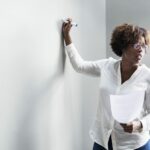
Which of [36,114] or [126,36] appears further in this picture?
[126,36]

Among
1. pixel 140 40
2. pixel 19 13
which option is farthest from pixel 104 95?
pixel 19 13

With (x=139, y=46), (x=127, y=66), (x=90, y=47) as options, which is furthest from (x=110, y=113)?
(x=90, y=47)

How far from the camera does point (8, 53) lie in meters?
1.39

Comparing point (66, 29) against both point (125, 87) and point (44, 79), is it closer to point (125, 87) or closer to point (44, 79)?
point (44, 79)

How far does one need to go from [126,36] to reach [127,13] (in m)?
1.02

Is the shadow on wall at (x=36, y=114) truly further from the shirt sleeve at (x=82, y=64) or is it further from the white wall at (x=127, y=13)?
the white wall at (x=127, y=13)

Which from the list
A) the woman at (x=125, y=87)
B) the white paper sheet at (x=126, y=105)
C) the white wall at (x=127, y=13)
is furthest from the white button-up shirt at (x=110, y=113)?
the white wall at (x=127, y=13)

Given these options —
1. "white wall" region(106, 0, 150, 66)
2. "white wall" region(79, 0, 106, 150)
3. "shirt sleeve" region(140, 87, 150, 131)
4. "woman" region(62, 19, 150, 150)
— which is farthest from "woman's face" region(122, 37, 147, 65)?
"white wall" region(106, 0, 150, 66)

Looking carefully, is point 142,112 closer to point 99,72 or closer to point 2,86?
point 99,72

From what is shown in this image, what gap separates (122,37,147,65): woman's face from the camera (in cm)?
172

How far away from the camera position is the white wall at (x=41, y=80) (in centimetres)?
140

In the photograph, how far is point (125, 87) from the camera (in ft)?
5.73

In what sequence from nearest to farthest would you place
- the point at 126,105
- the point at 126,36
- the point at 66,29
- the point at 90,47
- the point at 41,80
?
the point at 126,105 → the point at 41,80 → the point at 126,36 → the point at 66,29 → the point at 90,47

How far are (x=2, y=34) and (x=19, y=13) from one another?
159 mm
